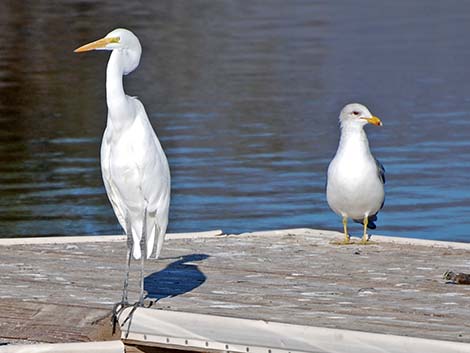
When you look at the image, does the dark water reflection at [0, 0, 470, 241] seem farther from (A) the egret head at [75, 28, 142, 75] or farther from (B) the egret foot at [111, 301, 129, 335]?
(B) the egret foot at [111, 301, 129, 335]

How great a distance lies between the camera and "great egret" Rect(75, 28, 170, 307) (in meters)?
5.95

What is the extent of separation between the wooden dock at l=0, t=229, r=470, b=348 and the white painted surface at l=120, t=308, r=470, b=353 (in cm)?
20

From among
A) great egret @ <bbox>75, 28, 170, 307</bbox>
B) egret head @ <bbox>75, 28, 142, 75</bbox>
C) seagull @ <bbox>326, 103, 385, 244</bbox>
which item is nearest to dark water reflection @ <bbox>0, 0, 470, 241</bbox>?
seagull @ <bbox>326, 103, 385, 244</bbox>

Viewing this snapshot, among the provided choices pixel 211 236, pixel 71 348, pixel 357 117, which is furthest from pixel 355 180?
pixel 71 348

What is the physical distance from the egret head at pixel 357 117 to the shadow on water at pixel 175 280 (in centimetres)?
178

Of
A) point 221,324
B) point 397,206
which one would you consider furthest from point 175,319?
point 397,206

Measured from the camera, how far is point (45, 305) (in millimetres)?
6004

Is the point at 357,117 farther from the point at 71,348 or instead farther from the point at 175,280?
the point at 71,348

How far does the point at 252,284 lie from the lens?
6586mm

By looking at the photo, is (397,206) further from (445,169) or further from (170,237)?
A: (170,237)

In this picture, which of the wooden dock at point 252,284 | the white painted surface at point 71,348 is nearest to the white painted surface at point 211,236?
the wooden dock at point 252,284

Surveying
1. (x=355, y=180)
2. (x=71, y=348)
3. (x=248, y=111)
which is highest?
(x=355, y=180)

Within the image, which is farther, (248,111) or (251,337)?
(248,111)

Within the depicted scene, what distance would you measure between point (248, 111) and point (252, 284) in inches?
438
